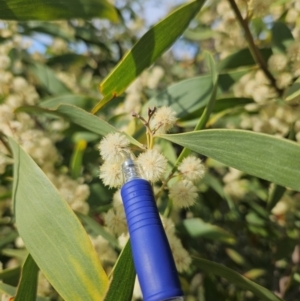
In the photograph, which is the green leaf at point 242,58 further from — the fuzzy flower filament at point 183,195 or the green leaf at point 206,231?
the fuzzy flower filament at point 183,195

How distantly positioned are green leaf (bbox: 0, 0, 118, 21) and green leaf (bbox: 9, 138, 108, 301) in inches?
13.6

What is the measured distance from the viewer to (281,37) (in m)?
1.25

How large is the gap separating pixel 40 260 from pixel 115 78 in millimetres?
413

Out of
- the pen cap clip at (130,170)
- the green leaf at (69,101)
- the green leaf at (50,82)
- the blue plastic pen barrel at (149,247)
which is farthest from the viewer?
the green leaf at (50,82)

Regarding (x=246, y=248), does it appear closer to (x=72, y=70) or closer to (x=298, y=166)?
(x=72, y=70)

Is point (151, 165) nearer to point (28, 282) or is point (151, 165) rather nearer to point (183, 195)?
point (183, 195)

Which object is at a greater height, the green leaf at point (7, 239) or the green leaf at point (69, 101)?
the green leaf at point (69, 101)

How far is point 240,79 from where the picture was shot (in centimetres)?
133

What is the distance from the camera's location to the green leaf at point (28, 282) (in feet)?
2.78

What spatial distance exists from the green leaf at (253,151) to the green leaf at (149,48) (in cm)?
29

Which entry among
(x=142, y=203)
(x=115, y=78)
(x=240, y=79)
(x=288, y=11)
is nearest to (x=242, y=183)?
(x=240, y=79)

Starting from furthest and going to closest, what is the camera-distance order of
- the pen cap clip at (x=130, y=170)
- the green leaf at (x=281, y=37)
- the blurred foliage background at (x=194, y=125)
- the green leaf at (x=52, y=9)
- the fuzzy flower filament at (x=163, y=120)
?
the green leaf at (x=281, y=37) < the blurred foliage background at (x=194, y=125) < the green leaf at (x=52, y=9) < the fuzzy flower filament at (x=163, y=120) < the pen cap clip at (x=130, y=170)

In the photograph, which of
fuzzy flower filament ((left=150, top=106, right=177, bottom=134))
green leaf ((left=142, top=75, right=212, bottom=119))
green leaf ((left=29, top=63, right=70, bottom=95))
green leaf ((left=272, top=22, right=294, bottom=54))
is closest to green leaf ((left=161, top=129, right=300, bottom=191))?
fuzzy flower filament ((left=150, top=106, right=177, bottom=134))

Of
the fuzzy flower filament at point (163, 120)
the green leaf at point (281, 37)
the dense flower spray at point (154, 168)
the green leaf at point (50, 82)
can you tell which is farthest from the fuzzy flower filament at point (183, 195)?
the green leaf at point (50, 82)
